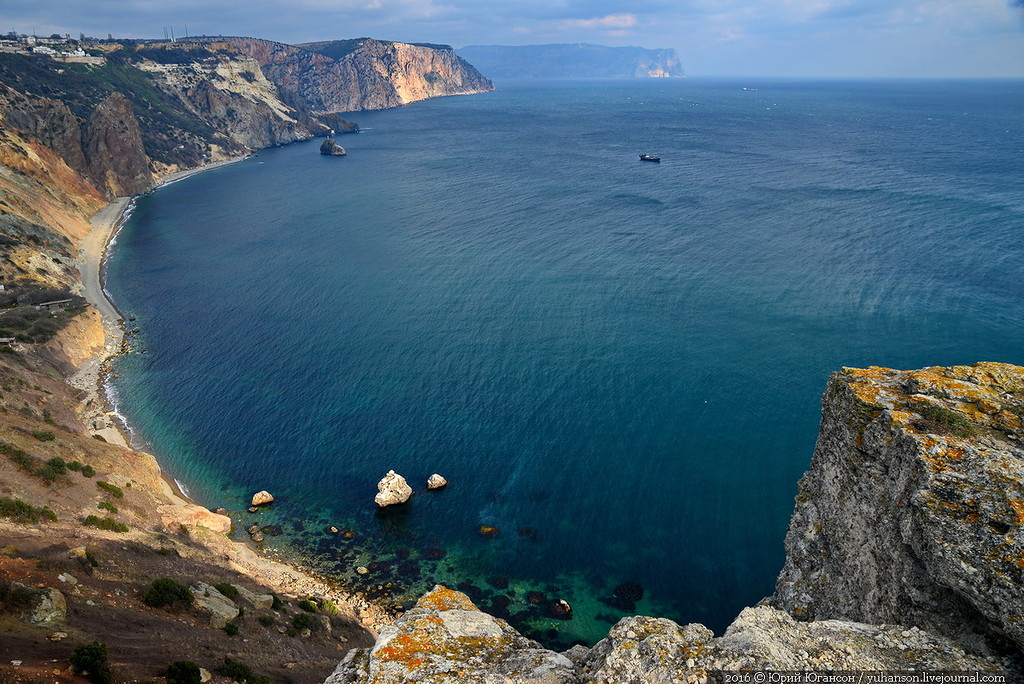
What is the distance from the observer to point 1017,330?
68.2 meters

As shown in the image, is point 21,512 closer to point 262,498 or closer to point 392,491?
point 262,498

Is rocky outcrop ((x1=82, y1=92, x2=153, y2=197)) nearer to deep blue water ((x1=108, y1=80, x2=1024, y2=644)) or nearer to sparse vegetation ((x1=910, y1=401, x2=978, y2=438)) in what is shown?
deep blue water ((x1=108, y1=80, x2=1024, y2=644))

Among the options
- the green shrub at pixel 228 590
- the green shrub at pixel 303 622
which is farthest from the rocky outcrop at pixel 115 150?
the green shrub at pixel 303 622

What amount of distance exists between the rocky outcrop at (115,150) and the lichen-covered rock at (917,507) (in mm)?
161368

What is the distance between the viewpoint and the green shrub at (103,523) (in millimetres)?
35812

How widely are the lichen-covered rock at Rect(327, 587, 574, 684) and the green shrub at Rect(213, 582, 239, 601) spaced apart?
18020 mm

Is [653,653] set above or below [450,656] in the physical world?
above

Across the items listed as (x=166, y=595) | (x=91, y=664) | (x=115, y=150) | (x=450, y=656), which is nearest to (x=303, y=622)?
(x=166, y=595)

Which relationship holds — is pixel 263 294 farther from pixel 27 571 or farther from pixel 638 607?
pixel 638 607

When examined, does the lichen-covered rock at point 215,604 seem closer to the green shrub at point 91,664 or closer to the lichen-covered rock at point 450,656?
the green shrub at point 91,664

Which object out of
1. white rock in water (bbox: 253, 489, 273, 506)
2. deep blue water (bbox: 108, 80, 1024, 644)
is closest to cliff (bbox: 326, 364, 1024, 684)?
deep blue water (bbox: 108, 80, 1024, 644)

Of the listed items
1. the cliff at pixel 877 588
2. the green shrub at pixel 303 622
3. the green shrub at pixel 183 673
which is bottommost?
the green shrub at pixel 303 622

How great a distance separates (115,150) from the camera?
5517 inches

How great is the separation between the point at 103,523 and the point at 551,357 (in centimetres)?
4364
